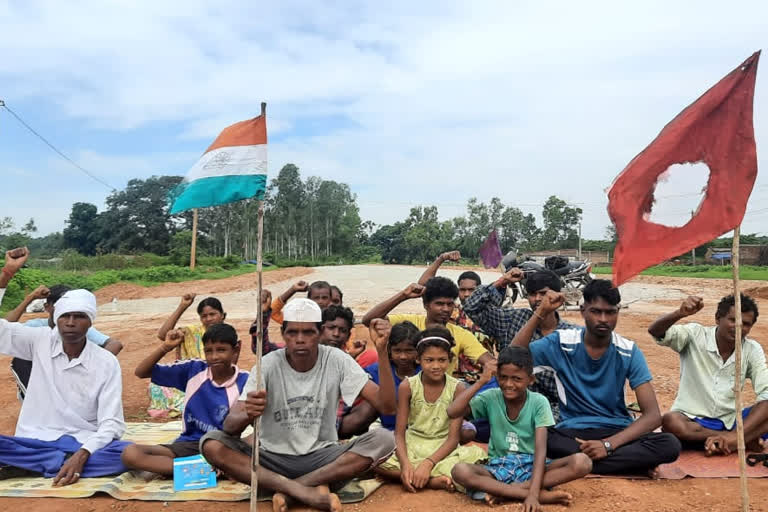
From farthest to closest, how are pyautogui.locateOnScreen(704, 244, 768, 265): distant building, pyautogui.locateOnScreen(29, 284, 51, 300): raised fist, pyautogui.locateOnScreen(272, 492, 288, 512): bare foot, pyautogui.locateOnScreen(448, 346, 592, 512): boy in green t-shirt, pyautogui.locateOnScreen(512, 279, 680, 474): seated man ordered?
pyautogui.locateOnScreen(704, 244, 768, 265): distant building, pyautogui.locateOnScreen(29, 284, 51, 300): raised fist, pyautogui.locateOnScreen(512, 279, 680, 474): seated man, pyautogui.locateOnScreen(448, 346, 592, 512): boy in green t-shirt, pyautogui.locateOnScreen(272, 492, 288, 512): bare foot

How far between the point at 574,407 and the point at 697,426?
1.07 metres

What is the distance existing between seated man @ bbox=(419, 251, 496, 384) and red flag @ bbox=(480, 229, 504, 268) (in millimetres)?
3632

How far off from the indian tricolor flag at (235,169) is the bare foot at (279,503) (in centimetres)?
191

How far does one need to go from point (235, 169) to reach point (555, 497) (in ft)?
9.66

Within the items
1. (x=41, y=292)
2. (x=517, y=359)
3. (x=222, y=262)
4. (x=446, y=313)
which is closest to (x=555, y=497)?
(x=517, y=359)

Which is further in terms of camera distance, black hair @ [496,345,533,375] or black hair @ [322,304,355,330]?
black hair @ [322,304,355,330]

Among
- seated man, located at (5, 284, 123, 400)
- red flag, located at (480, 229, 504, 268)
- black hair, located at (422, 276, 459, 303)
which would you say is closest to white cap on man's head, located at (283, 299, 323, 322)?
black hair, located at (422, 276, 459, 303)

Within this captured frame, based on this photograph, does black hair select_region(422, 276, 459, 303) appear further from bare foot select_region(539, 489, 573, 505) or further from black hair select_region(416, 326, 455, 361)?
bare foot select_region(539, 489, 573, 505)

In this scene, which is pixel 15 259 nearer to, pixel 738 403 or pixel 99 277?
pixel 738 403

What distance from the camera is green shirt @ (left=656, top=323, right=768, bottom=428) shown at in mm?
4695

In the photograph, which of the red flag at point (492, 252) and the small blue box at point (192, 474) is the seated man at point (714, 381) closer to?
the small blue box at point (192, 474)

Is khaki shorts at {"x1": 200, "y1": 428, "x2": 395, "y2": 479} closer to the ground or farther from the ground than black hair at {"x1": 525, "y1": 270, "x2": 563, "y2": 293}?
closer to the ground

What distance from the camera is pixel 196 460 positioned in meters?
4.07

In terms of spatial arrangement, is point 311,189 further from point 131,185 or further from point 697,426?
point 697,426
